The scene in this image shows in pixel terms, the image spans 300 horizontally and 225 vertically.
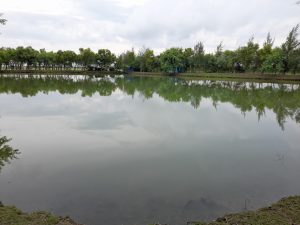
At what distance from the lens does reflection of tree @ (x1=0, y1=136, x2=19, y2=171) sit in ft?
29.5

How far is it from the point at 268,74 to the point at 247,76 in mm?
4181

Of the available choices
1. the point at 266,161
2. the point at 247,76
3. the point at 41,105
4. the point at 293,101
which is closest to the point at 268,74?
the point at 247,76

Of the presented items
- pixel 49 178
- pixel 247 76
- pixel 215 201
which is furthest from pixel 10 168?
pixel 247 76

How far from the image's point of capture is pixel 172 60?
77.9 metres

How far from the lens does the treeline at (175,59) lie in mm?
58531

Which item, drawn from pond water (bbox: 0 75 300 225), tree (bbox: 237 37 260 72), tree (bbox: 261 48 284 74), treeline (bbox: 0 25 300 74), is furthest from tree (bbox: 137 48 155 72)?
pond water (bbox: 0 75 300 225)

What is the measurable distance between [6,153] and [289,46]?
5997 cm

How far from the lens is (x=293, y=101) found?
79.3ft

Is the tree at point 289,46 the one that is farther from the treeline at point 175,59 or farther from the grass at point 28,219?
the grass at point 28,219

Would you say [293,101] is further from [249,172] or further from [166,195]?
[166,195]

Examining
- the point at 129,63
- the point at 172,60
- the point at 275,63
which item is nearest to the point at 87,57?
the point at 129,63

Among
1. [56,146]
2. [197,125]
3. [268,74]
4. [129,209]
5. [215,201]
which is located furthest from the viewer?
[268,74]

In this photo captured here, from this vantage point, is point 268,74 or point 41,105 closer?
point 41,105

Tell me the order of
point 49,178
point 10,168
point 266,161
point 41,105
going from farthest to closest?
point 41,105 < point 266,161 < point 10,168 < point 49,178
